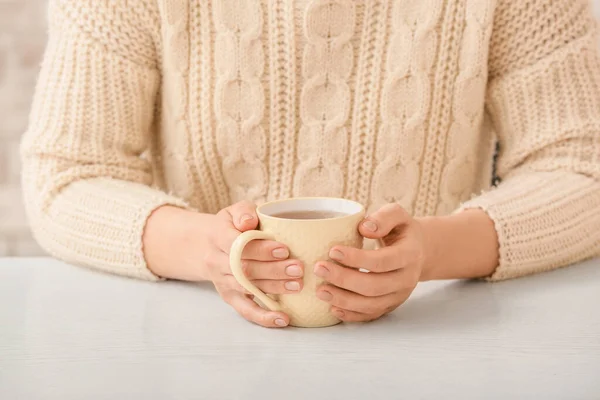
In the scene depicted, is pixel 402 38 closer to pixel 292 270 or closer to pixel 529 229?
pixel 529 229

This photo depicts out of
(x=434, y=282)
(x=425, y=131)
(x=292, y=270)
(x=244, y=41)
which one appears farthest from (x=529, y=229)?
(x=244, y=41)

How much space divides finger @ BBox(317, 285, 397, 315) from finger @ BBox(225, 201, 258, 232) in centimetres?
9

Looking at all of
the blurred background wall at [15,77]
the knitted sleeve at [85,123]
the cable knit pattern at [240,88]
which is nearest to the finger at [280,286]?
the knitted sleeve at [85,123]

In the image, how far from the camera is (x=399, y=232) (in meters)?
0.71

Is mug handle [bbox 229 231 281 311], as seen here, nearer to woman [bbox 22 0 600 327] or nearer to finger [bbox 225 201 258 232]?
finger [bbox 225 201 258 232]

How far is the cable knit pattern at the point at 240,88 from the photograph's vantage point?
3.27ft

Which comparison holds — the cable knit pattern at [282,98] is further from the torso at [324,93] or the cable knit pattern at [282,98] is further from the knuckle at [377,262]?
the knuckle at [377,262]

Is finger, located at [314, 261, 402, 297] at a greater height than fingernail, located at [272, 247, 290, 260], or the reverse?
fingernail, located at [272, 247, 290, 260]

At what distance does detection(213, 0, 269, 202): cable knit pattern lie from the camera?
1.00 m

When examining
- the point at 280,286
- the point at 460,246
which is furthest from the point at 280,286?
the point at 460,246

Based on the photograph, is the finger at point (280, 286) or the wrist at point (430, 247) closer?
the finger at point (280, 286)

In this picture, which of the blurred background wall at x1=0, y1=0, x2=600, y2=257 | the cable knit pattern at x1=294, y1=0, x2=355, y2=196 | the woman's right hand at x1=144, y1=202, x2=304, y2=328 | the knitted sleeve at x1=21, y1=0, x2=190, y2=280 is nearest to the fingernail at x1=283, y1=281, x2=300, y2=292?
the woman's right hand at x1=144, y1=202, x2=304, y2=328

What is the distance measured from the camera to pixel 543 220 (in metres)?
0.86

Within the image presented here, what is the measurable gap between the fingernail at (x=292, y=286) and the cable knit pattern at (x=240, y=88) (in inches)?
16.7
